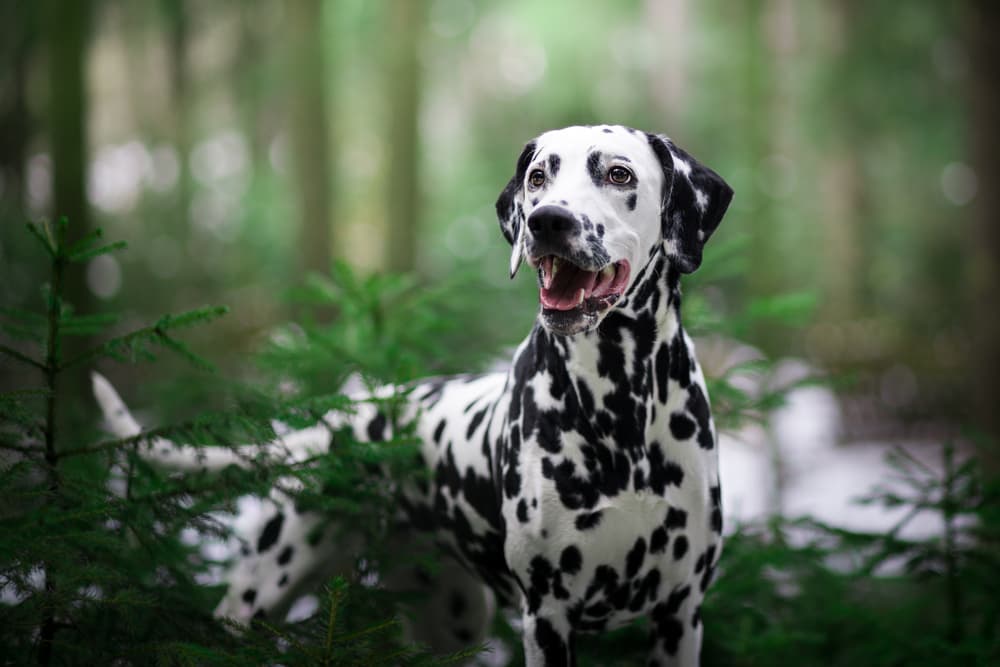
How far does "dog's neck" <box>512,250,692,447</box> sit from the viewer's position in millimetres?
2434

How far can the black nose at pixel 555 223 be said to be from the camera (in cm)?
215

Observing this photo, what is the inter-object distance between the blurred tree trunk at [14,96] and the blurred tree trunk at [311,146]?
3539mm

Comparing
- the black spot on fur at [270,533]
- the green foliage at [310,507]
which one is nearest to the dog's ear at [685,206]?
the green foliage at [310,507]

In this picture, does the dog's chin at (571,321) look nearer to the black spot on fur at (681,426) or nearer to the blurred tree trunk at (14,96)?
the black spot on fur at (681,426)

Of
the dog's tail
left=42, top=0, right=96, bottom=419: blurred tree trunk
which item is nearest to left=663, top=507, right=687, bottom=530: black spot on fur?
the dog's tail

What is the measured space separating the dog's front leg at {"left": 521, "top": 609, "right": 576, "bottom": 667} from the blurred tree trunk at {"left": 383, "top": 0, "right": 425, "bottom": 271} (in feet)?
31.2

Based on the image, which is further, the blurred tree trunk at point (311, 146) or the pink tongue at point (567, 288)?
the blurred tree trunk at point (311, 146)

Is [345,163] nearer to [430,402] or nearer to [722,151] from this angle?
[722,151]

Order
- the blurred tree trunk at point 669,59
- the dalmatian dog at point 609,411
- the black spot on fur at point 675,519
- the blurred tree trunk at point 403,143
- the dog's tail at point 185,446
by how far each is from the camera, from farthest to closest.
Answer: the blurred tree trunk at point 669,59, the blurred tree trunk at point 403,143, the dog's tail at point 185,446, the black spot on fur at point 675,519, the dalmatian dog at point 609,411

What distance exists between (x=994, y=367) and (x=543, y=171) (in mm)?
6771

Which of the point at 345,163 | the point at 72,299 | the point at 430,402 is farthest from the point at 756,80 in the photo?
the point at 345,163

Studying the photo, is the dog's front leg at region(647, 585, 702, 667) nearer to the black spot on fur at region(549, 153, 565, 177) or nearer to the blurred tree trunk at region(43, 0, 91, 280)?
the black spot on fur at region(549, 153, 565, 177)

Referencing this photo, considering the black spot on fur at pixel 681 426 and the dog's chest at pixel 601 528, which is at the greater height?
the black spot on fur at pixel 681 426

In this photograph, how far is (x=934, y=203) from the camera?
73.0 feet
